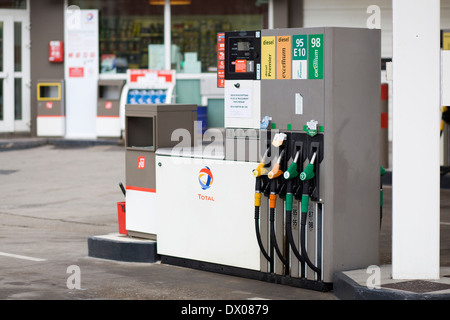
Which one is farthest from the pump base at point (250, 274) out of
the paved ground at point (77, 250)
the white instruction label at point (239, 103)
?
the white instruction label at point (239, 103)

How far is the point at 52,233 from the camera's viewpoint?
408 inches

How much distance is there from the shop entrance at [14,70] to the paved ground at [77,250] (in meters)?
4.82

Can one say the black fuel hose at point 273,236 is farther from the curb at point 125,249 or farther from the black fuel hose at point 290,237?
the curb at point 125,249

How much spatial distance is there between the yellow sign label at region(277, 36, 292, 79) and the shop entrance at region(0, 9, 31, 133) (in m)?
14.6

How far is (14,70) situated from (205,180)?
14.2 meters

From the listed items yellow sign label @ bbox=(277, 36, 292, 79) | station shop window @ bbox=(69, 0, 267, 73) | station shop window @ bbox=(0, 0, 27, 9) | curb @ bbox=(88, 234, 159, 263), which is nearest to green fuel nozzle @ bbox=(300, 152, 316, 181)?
yellow sign label @ bbox=(277, 36, 292, 79)

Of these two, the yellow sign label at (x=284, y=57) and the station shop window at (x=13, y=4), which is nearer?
the yellow sign label at (x=284, y=57)

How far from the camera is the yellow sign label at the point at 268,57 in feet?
24.7

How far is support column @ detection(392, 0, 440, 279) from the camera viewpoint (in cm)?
676

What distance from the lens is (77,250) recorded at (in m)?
9.30

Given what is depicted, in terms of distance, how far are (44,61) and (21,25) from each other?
1006 millimetres

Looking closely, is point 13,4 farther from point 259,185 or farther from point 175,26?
point 259,185
